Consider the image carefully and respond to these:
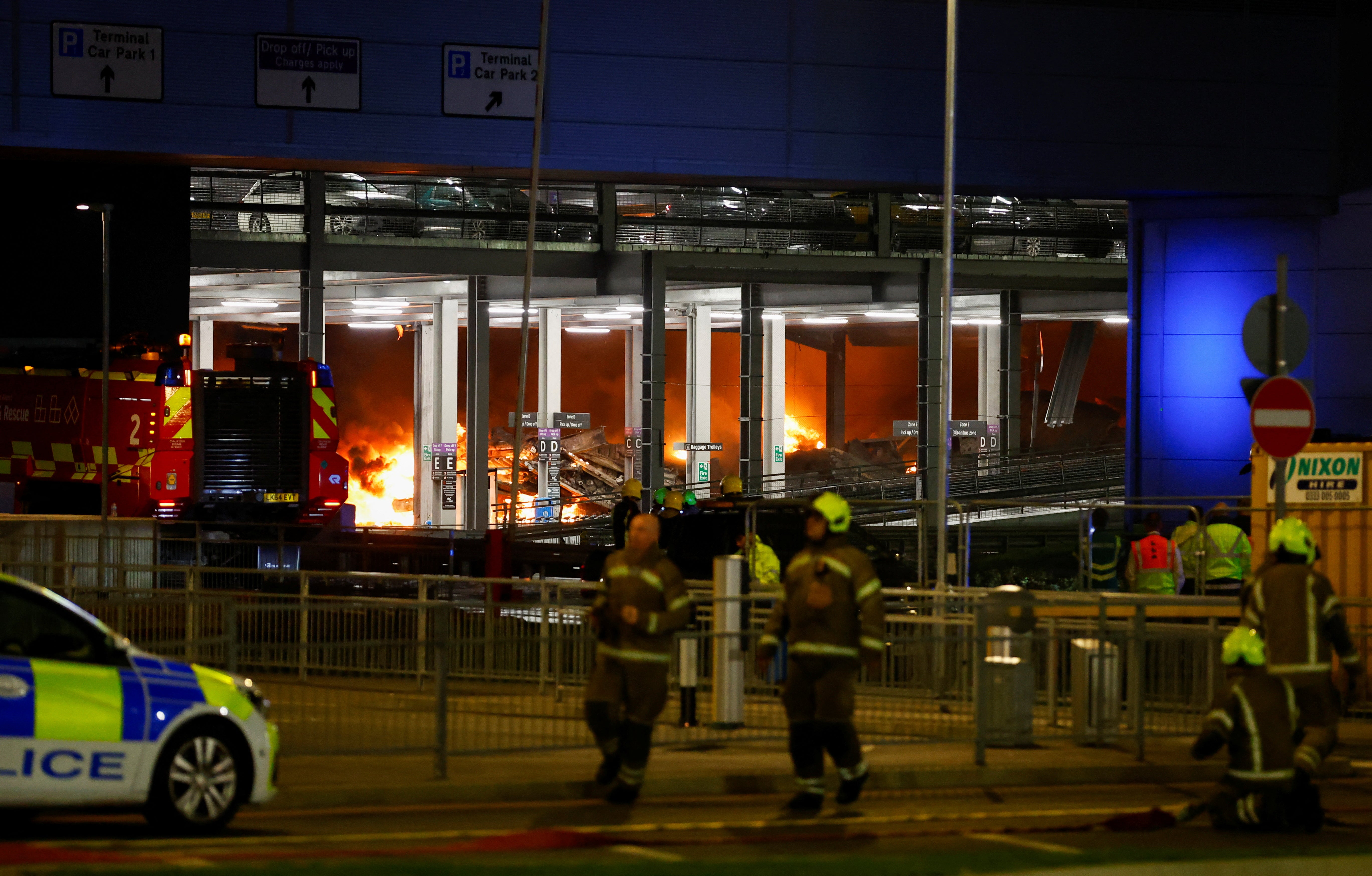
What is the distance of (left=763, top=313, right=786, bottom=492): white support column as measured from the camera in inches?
1975

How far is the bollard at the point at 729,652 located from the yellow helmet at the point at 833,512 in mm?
2113

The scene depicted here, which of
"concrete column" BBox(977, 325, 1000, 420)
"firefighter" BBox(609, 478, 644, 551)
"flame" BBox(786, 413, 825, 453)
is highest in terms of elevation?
"concrete column" BBox(977, 325, 1000, 420)

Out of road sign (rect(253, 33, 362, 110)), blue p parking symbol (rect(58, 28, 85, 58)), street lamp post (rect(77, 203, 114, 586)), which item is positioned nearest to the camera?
street lamp post (rect(77, 203, 114, 586))

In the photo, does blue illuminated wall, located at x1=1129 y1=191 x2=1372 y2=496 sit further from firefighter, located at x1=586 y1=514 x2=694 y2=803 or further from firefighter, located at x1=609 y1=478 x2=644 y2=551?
firefighter, located at x1=586 y1=514 x2=694 y2=803

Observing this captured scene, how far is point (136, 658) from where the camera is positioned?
8.40m

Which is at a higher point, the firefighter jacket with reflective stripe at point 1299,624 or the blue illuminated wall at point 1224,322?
the blue illuminated wall at point 1224,322

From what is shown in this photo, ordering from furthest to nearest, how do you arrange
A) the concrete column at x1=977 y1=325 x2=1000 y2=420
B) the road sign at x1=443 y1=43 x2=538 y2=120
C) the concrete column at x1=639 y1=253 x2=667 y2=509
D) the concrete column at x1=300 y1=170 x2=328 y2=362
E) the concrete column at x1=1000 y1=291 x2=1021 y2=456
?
the concrete column at x1=977 y1=325 x2=1000 y2=420 → the concrete column at x1=1000 y1=291 x2=1021 y2=456 → the concrete column at x1=300 y1=170 x2=328 y2=362 → the concrete column at x1=639 y1=253 x2=667 y2=509 → the road sign at x1=443 y1=43 x2=538 y2=120

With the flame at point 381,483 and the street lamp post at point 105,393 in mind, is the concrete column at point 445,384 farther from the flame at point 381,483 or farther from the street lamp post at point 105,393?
the street lamp post at point 105,393

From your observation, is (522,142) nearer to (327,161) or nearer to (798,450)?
(327,161)

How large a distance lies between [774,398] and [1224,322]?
81.3 ft

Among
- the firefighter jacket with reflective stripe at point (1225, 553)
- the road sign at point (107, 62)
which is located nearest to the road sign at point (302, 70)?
the road sign at point (107, 62)

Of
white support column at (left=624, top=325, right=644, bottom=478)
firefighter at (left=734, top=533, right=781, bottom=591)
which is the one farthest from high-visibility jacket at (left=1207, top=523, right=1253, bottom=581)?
white support column at (left=624, top=325, right=644, bottom=478)

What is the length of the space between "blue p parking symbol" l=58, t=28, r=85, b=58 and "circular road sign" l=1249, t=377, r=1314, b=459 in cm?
1923

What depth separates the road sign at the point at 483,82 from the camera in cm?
2542
